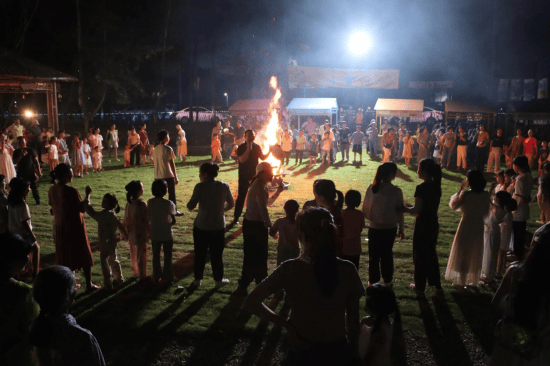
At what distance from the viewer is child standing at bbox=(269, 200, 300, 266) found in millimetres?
5312

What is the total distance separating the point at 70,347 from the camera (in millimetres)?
2439

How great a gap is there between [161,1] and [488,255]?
36987 mm

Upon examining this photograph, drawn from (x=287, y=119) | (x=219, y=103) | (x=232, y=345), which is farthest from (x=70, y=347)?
(x=219, y=103)

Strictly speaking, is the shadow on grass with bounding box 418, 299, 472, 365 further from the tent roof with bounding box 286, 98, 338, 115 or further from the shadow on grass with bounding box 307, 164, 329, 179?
the tent roof with bounding box 286, 98, 338, 115

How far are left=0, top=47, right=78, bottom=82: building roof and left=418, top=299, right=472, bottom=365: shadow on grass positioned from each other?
19.2 meters

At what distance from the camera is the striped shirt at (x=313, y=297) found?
101 inches

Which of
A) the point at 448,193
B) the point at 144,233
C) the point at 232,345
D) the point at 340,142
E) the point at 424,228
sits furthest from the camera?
the point at 340,142

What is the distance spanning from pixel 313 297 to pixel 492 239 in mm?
4712

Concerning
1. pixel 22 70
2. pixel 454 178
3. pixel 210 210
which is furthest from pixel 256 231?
pixel 22 70

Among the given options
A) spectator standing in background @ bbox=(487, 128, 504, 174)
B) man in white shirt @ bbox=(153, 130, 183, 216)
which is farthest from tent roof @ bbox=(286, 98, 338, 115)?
man in white shirt @ bbox=(153, 130, 183, 216)

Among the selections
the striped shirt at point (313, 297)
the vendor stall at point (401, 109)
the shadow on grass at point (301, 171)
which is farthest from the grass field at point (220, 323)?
the vendor stall at point (401, 109)

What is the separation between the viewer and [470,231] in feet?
19.3

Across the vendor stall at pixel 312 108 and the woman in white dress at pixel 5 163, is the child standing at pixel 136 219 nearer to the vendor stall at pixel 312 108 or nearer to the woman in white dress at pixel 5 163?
the woman in white dress at pixel 5 163

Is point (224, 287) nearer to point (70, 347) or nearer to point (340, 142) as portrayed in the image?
point (70, 347)
